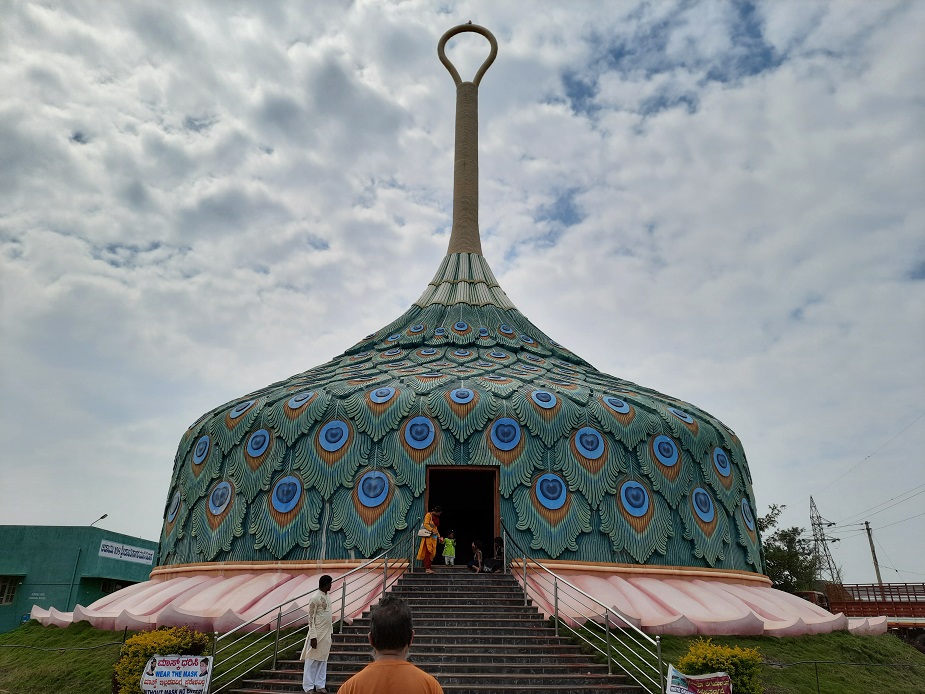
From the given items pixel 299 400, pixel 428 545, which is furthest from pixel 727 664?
pixel 299 400

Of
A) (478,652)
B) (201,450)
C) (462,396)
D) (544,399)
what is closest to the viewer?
(478,652)

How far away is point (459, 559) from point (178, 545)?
6916mm

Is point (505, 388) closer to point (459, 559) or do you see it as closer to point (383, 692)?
point (459, 559)

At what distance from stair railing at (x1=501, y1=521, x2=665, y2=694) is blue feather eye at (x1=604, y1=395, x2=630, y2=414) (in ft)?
11.3

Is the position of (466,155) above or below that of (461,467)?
above

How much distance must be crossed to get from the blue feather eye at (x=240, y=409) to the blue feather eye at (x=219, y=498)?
1483mm

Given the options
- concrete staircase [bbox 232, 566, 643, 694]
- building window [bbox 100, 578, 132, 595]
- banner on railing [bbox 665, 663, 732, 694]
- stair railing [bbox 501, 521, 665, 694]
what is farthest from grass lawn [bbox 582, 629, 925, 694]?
building window [bbox 100, 578, 132, 595]

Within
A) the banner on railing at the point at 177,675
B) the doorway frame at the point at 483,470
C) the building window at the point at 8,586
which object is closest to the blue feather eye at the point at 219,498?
the doorway frame at the point at 483,470

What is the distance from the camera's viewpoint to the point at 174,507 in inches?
657

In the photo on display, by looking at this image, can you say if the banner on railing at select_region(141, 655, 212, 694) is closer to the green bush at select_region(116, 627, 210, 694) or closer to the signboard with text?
the green bush at select_region(116, 627, 210, 694)

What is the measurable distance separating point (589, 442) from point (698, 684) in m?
7.49

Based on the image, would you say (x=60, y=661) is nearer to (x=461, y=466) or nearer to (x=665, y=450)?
(x=461, y=466)

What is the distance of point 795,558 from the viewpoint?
94.4 ft

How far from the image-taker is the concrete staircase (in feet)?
28.8
